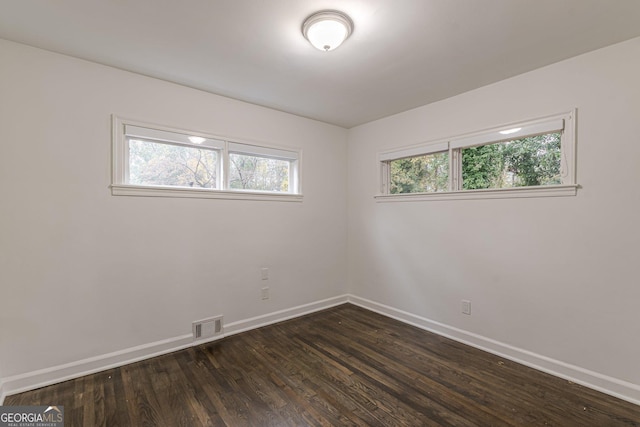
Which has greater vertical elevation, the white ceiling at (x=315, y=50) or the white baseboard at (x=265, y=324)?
the white ceiling at (x=315, y=50)

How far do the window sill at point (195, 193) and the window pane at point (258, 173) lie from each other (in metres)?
0.12

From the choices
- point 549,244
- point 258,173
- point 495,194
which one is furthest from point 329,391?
point 258,173

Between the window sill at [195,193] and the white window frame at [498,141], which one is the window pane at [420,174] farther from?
the window sill at [195,193]


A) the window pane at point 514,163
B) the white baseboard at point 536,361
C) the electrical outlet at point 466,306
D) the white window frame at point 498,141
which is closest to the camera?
the white baseboard at point 536,361

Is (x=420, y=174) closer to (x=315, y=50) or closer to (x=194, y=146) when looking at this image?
(x=315, y=50)

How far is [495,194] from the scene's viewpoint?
2758 mm

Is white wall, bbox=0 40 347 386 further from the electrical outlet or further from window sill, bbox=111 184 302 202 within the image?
the electrical outlet

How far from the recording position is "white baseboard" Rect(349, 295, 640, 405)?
209cm

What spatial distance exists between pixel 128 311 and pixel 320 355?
1766 mm

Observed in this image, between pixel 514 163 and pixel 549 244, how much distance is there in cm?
79

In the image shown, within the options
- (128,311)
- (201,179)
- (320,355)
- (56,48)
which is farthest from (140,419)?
(56,48)

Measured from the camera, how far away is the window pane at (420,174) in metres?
3.26

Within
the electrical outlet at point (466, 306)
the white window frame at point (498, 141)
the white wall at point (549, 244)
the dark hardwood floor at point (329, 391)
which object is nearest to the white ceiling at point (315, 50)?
the white wall at point (549, 244)

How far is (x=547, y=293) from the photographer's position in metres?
2.45
